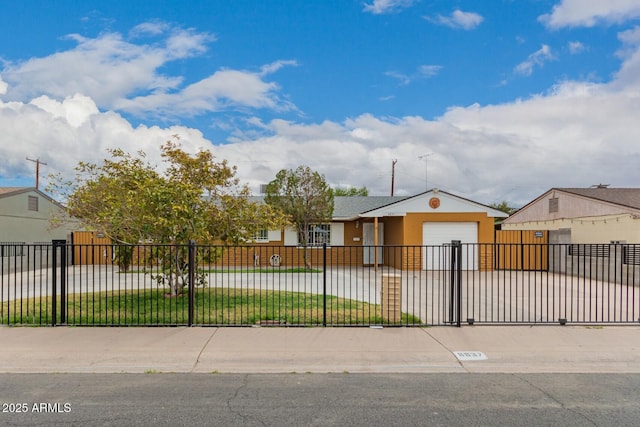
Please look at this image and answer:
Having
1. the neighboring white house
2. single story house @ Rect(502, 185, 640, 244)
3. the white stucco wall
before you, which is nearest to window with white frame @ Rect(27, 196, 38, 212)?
the neighboring white house

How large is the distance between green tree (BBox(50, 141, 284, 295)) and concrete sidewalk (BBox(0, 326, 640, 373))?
2.22 meters

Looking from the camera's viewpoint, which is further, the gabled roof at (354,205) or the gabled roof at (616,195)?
the gabled roof at (354,205)

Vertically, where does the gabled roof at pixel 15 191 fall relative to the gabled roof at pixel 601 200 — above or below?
above

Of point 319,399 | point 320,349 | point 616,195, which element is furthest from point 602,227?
point 319,399

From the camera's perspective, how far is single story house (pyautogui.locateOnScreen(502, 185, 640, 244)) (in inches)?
687

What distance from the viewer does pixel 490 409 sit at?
195 inches

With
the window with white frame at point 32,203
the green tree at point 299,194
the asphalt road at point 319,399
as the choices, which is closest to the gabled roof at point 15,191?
the window with white frame at point 32,203

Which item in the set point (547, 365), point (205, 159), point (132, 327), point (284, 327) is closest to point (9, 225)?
point (205, 159)

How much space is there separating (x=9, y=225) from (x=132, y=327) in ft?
63.1

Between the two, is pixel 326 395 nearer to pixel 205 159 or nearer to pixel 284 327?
pixel 284 327

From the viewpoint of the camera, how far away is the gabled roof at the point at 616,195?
60.6 feet

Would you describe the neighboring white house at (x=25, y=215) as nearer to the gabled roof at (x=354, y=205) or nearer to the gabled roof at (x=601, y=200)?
the gabled roof at (x=354, y=205)

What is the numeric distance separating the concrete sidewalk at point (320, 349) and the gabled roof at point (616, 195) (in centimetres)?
1204

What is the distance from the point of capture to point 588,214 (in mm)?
20078
